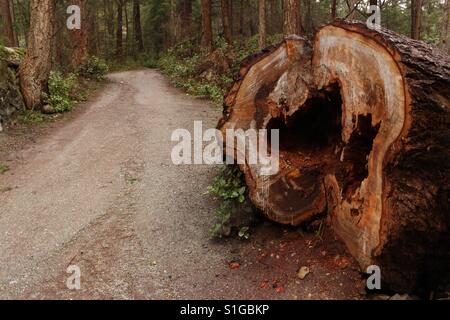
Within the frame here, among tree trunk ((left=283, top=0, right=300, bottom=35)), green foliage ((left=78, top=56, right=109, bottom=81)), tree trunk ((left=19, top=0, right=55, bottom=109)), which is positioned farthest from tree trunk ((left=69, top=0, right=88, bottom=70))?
tree trunk ((left=283, top=0, right=300, bottom=35))

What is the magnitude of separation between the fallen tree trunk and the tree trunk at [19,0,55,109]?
7.22 meters

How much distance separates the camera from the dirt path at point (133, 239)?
4.32m

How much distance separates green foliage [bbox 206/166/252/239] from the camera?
5137mm

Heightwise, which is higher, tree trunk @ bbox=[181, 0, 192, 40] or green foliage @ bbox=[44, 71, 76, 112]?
tree trunk @ bbox=[181, 0, 192, 40]

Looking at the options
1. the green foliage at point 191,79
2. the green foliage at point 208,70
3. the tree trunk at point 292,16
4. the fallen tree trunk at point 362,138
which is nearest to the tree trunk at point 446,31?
the tree trunk at point 292,16

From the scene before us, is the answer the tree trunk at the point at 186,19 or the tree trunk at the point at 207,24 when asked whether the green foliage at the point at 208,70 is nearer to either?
the tree trunk at the point at 207,24

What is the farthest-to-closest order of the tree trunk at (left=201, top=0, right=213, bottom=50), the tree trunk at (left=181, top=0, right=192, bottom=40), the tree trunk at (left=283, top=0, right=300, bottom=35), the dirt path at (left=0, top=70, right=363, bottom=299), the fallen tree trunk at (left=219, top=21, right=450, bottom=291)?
the tree trunk at (left=181, top=0, right=192, bottom=40) < the tree trunk at (left=201, top=0, right=213, bottom=50) < the tree trunk at (left=283, top=0, right=300, bottom=35) < the dirt path at (left=0, top=70, right=363, bottom=299) < the fallen tree trunk at (left=219, top=21, right=450, bottom=291)

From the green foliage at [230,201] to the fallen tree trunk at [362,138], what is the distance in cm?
24

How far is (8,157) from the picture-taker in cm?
Result: 820

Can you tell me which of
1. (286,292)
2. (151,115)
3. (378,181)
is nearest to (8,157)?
(151,115)

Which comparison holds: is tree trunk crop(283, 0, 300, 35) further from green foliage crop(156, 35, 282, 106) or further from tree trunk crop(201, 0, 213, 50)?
tree trunk crop(201, 0, 213, 50)

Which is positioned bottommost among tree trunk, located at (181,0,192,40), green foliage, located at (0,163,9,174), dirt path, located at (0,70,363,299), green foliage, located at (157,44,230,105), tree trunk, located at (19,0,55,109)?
dirt path, located at (0,70,363,299)

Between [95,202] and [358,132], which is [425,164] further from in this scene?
[95,202]
